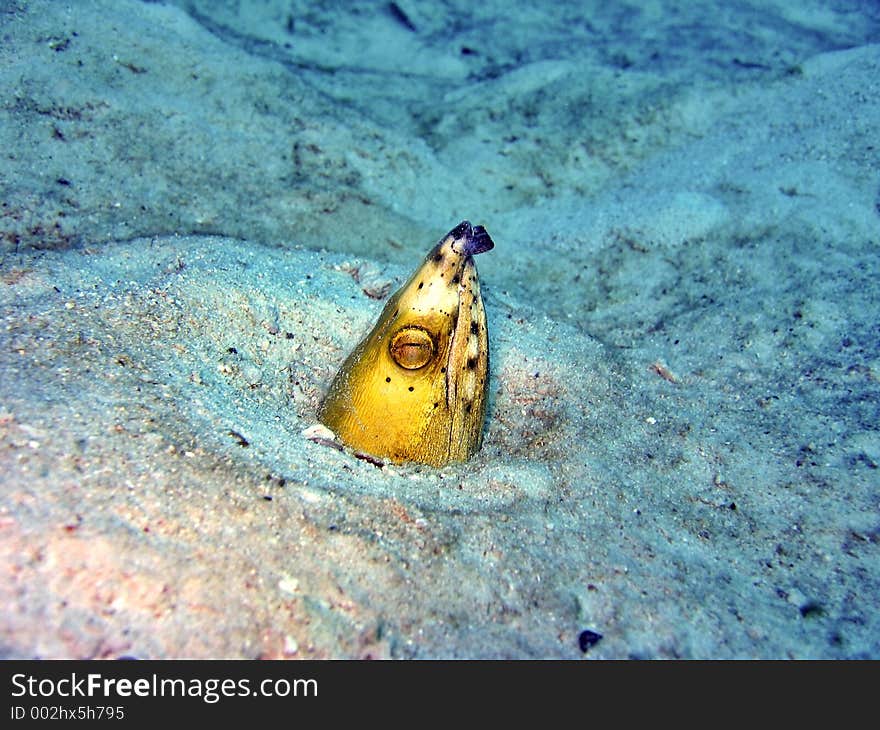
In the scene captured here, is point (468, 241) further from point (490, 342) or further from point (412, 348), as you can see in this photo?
point (490, 342)

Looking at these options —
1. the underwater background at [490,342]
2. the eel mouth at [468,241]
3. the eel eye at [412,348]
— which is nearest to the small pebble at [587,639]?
the underwater background at [490,342]

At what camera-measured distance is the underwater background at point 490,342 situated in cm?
181

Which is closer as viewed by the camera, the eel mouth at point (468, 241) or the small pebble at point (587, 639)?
the small pebble at point (587, 639)

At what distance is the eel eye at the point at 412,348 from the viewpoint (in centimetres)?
240

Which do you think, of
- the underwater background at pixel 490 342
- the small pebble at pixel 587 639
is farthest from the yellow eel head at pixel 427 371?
the small pebble at pixel 587 639

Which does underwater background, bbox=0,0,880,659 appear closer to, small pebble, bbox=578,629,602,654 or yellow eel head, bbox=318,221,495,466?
small pebble, bbox=578,629,602,654

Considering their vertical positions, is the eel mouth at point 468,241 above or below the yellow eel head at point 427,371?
above

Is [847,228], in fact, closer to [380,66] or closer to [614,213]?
[614,213]

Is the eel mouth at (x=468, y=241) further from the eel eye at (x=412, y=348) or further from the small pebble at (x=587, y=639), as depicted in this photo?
the small pebble at (x=587, y=639)

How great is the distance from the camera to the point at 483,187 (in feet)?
17.6

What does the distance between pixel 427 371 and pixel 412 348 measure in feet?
0.41

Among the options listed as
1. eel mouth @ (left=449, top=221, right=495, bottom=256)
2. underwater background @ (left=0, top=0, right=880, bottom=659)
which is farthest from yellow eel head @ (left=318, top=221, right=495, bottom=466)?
underwater background @ (left=0, top=0, right=880, bottom=659)

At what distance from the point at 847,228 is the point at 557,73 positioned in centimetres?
365
